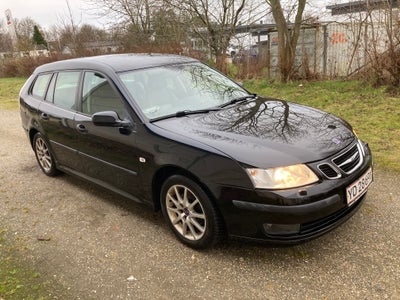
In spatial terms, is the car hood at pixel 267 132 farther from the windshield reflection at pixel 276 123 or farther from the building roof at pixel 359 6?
the building roof at pixel 359 6

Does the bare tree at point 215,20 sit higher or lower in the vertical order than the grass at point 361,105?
higher

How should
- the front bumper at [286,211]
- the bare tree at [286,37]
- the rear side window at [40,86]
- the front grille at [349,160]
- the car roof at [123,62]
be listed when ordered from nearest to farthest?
the front bumper at [286,211] < the front grille at [349,160] < the car roof at [123,62] < the rear side window at [40,86] < the bare tree at [286,37]

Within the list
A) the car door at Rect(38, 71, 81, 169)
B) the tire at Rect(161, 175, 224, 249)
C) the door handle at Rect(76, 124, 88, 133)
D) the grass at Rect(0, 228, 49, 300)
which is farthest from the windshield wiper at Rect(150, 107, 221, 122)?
the grass at Rect(0, 228, 49, 300)

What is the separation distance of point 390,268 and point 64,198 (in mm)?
3546

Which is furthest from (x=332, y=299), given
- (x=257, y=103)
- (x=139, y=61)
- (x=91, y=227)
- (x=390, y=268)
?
(x=139, y=61)

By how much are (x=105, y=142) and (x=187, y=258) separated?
143 cm

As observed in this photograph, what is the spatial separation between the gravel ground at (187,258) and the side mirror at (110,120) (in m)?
1.04

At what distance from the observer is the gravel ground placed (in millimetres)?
2572

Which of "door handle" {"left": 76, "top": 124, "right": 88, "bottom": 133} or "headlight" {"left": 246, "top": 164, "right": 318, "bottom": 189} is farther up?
"door handle" {"left": 76, "top": 124, "right": 88, "bottom": 133}

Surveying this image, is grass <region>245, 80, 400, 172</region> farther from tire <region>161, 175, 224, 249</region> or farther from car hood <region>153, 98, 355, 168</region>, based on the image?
tire <region>161, 175, 224, 249</region>

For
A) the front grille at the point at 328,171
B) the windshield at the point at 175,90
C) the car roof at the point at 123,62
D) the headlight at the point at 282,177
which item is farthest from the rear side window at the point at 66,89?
the front grille at the point at 328,171

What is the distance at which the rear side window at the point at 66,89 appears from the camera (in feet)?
13.6

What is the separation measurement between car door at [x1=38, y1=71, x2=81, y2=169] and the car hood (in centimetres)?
147

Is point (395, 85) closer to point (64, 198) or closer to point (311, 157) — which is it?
point (311, 157)
